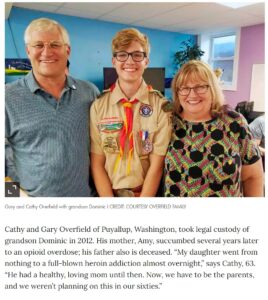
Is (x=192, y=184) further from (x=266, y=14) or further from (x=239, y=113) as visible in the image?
→ (x=266, y=14)

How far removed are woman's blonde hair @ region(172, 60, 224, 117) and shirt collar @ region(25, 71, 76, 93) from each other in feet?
1.04

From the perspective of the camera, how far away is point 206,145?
0.81m

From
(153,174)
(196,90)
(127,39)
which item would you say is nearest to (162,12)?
(127,39)

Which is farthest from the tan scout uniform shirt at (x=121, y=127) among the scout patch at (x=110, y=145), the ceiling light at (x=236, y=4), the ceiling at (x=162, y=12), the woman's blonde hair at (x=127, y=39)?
the ceiling light at (x=236, y=4)

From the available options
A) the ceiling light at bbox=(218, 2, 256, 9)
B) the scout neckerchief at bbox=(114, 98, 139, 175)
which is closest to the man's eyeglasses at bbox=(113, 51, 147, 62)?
the scout neckerchief at bbox=(114, 98, 139, 175)

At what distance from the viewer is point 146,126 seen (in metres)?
0.81

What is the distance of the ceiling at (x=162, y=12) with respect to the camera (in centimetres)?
80

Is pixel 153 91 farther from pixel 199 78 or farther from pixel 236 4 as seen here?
pixel 236 4

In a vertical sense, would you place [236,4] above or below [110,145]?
above

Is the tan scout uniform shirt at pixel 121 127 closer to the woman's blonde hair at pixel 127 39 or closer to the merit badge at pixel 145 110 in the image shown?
the merit badge at pixel 145 110

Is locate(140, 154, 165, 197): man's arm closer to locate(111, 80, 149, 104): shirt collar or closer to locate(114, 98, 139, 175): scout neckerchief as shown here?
locate(114, 98, 139, 175): scout neckerchief

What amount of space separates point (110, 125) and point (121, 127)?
4 cm

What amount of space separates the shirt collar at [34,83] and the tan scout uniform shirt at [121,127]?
0.29 ft
